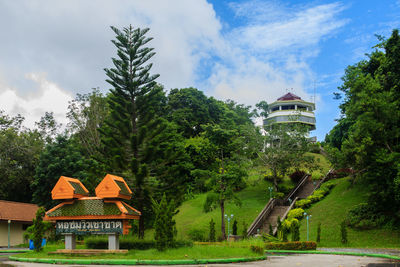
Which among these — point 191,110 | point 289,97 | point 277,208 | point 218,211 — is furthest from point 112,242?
point 289,97

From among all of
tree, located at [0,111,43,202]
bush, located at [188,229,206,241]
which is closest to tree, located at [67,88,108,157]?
tree, located at [0,111,43,202]

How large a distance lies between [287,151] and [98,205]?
65.3 feet

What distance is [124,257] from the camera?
1201 centimetres

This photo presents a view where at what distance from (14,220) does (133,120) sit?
1210 cm

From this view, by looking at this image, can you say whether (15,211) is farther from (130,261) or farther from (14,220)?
(130,261)

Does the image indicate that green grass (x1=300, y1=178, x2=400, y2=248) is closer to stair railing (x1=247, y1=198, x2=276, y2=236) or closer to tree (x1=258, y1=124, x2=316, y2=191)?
stair railing (x1=247, y1=198, x2=276, y2=236)

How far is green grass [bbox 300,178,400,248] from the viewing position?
20.2 metres

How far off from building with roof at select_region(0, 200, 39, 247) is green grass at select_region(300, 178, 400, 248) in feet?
60.2

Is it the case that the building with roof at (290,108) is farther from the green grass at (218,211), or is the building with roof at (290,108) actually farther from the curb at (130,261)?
the curb at (130,261)

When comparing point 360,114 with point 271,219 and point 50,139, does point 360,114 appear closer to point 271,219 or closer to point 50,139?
point 271,219

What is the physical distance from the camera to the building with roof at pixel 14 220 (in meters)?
24.3

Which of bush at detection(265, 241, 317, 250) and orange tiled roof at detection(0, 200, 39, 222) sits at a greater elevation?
orange tiled roof at detection(0, 200, 39, 222)

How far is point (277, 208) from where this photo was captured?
2836 cm

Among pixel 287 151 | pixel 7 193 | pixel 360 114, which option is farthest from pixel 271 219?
pixel 7 193
